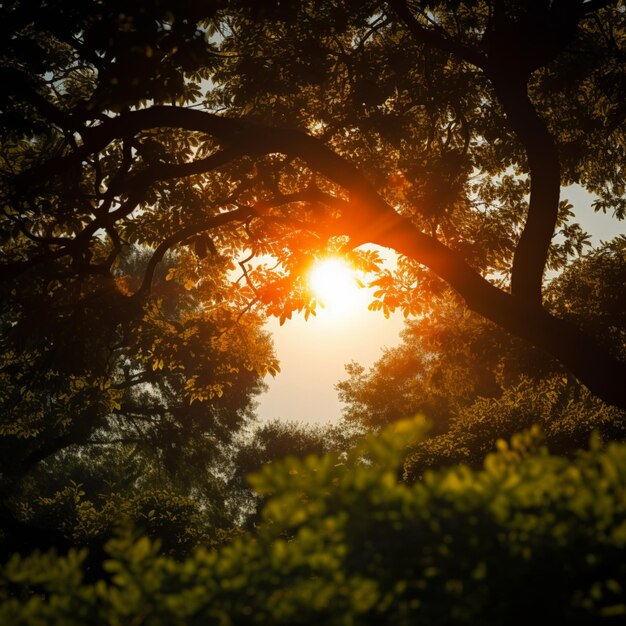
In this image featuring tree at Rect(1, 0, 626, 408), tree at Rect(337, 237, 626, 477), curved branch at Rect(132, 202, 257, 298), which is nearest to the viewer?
tree at Rect(1, 0, 626, 408)

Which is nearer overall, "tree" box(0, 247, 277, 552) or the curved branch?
the curved branch

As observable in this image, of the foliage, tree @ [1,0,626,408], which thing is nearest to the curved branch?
tree @ [1,0,626,408]

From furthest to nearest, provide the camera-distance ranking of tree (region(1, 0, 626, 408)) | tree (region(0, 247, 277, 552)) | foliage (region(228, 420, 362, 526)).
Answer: foliage (region(228, 420, 362, 526))
tree (region(0, 247, 277, 552))
tree (region(1, 0, 626, 408))

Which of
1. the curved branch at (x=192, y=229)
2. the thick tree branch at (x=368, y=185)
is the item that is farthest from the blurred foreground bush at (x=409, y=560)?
the curved branch at (x=192, y=229)

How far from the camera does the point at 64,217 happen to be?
33.5 feet

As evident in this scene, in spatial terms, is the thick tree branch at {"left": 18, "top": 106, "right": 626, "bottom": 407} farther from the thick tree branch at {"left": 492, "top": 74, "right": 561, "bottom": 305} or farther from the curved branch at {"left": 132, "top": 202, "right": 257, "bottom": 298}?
the curved branch at {"left": 132, "top": 202, "right": 257, "bottom": 298}

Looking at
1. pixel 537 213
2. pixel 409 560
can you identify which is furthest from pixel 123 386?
pixel 409 560

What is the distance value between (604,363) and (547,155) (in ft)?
10.6

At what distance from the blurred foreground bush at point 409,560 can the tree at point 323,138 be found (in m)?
4.41

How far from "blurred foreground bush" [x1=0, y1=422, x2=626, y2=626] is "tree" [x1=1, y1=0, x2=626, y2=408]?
14.5 ft

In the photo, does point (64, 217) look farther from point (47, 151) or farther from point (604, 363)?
point (604, 363)

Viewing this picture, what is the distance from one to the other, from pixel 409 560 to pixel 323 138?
A: 10407mm

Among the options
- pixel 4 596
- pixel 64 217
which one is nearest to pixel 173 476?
pixel 64 217

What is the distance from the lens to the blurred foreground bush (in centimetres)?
171
